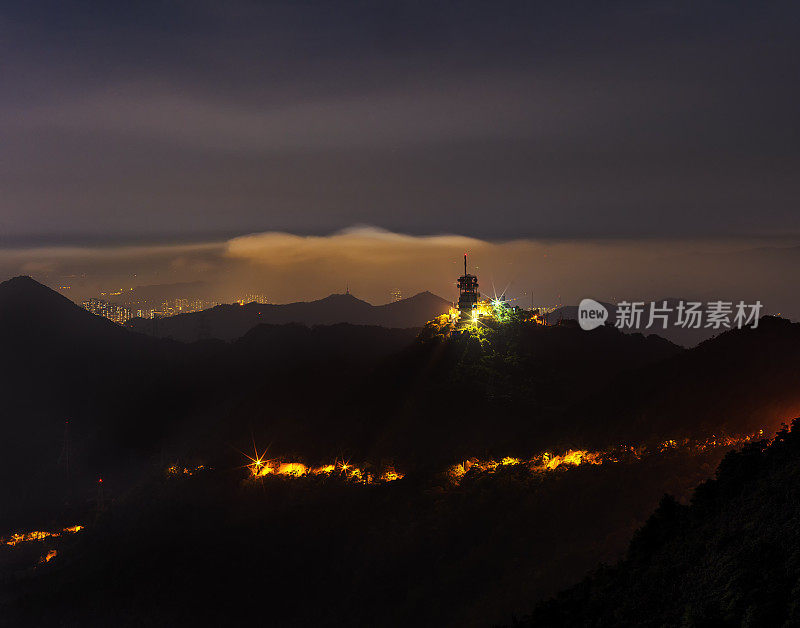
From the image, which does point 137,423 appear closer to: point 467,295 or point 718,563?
point 467,295

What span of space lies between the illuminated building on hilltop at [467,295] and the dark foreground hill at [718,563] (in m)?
89.8

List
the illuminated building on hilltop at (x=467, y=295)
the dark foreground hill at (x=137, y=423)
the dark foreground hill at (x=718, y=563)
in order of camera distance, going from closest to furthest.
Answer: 1. the dark foreground hill at (x=718, y=563)
2. the illuminated building on hilltop at (x=467, y=295)
3. the dark foreground hill at (x=137, y=423)

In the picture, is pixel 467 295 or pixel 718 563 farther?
pixel 467 295

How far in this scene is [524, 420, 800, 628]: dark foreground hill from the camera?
17000 mm

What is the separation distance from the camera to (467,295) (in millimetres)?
121500

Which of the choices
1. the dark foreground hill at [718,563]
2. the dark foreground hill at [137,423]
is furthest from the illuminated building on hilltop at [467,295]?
the dark foreground hill at [718,563]

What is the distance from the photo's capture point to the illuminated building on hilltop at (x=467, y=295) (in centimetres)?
12088

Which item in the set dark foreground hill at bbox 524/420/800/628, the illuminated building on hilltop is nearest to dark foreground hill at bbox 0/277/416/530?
the illuminated building on hilltop

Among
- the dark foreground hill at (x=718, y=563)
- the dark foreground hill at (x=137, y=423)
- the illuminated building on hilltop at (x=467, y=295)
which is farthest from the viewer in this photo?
the dark foreground hill at (x=137, y=423)

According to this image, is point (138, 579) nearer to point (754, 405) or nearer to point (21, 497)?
point (754, 405)

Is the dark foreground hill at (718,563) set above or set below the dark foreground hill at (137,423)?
above

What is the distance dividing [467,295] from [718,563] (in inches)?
4001

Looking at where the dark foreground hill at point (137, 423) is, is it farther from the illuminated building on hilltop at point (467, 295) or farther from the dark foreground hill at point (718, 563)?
the dark foreground hill at point (718, 563)

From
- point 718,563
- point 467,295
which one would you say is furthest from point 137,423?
point 718,563
